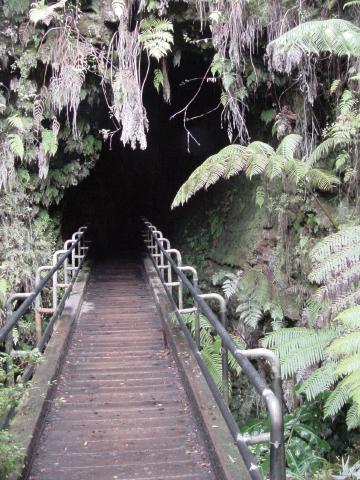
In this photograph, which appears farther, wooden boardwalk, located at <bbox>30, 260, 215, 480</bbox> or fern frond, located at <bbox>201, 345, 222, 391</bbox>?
fern frond, located at <bbox>201, 345, 222, 391</bbox>

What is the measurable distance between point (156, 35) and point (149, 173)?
11.8m

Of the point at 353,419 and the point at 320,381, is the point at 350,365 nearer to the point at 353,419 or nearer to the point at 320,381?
the point at 353,419

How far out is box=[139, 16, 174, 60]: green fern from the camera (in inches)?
256

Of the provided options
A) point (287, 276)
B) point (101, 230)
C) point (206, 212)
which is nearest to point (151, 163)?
point (101, 230)

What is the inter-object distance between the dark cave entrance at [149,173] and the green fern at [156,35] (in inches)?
66.1

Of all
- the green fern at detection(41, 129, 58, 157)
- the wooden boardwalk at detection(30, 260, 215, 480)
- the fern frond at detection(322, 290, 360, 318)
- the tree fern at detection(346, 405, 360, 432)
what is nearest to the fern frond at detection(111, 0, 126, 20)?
the green fern at detection(41, 129, 58, 157)

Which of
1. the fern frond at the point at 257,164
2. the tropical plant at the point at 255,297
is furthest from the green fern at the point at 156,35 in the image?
the tropical plant at the point at 255,297

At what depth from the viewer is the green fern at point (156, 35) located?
6.51 metres

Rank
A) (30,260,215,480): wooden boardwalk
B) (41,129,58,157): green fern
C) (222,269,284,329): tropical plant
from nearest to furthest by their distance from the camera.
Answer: (30,260,215,480): wooden boardwalk → (222,269,284,329): tropical plant → (41,129,58,157): green fern

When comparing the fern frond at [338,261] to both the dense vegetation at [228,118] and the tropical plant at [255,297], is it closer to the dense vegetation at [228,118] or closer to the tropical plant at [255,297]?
the dense vegetation at [228,118]

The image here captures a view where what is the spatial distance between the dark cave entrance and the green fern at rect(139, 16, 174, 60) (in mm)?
1680

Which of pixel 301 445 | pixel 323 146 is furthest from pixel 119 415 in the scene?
pixel 323 146

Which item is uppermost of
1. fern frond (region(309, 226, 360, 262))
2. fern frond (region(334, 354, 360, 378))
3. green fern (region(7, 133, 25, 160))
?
green fern (region(7, 133, 25, 160))

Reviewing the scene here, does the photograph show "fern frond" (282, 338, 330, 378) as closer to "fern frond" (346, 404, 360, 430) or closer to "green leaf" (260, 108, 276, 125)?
"fern frond" (346, 404, 360, 430)
